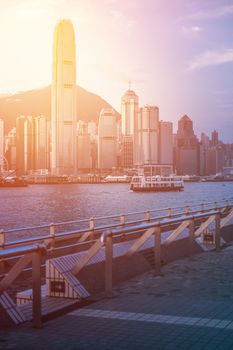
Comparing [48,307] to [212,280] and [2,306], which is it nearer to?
[2,306]

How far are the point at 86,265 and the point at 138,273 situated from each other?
2088mm

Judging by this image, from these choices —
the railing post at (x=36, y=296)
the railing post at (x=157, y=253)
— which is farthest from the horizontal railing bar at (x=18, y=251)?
the railing post at (x=157, y=253)

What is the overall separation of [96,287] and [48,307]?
1.69 metres

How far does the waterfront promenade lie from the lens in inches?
284

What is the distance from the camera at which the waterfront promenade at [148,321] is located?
720 centimetres

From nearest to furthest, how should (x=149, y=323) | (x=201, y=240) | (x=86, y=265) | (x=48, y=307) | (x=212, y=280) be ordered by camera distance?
(x=149, y=323) → (x=48, y=307) → (x=86, y=265) → (x=212, y=280) → (x=201, y=240)

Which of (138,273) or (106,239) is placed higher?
(106,239)

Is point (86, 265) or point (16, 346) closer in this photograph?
point (16, 346)

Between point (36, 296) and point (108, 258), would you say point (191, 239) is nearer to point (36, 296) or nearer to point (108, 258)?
point (108, 258)

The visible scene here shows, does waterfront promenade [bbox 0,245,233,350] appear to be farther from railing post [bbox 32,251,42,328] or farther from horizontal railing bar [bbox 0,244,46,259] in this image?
horizontal railing bar [bbox 0,244,46,259]

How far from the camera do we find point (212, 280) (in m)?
11.5

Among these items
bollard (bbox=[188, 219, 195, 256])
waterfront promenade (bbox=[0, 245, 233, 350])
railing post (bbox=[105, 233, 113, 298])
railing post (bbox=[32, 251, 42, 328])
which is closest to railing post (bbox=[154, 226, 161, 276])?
waterfront promenade (bbox=[0, 245, 233, 350])

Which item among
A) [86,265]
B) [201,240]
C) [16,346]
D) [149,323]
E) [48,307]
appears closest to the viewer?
[16,346]

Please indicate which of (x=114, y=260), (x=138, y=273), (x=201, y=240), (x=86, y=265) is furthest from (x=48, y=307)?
(x=201, y=240)
